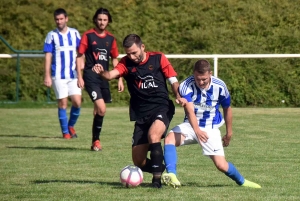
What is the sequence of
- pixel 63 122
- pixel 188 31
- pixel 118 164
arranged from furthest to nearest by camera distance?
pixel 188 31
pixel 63 122
pixel 118 164

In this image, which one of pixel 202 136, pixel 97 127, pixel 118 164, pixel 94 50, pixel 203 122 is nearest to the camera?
pixel 202 136

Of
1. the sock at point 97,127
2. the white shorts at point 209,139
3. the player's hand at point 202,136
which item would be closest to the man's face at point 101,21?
the sock at point 97,127

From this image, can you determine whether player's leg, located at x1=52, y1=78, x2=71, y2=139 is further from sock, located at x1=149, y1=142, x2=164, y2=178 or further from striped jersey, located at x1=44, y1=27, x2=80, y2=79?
sock, located at x1=149, y1=142, x2=164, y2=178

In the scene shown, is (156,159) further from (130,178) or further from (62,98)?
(62,98)

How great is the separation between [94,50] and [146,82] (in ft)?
11.9

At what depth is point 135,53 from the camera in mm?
7730

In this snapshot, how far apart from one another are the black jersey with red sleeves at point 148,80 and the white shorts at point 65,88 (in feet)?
16.1

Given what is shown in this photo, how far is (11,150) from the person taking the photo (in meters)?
11.1

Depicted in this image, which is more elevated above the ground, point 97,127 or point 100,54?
point 100,54

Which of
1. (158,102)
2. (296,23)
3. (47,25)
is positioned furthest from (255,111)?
(158,102)

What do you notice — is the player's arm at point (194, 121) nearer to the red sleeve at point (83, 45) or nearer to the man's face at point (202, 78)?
the man's face at point (202, 78)

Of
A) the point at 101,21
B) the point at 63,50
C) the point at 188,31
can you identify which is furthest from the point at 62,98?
the point at 188,31

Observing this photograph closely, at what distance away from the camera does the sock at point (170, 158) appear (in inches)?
294

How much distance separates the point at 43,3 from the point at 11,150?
12219 millimetres
